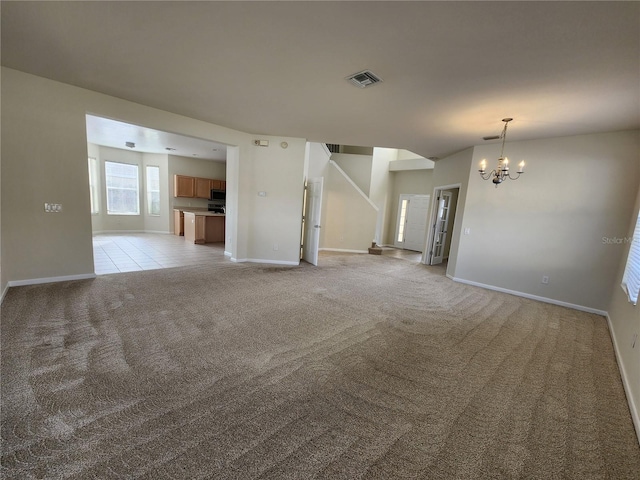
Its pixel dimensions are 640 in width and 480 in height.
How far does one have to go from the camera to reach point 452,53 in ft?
7.11

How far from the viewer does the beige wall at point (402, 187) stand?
9.18 metres

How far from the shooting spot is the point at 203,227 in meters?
7.78

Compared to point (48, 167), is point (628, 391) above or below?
below

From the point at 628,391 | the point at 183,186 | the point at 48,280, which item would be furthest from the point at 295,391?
the point at 183,186

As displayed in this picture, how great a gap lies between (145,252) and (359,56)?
20.5ft

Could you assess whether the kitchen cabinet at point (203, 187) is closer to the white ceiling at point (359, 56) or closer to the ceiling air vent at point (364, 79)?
the white ceiling at point (359, 56)

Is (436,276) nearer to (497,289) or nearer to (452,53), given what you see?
(497,289)

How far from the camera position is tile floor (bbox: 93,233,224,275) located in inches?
195

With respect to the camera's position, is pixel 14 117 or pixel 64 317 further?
pixel 14 117

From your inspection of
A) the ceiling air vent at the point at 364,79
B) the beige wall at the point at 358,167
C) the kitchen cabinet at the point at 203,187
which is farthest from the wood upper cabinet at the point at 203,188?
the ceiling air vent at the point at 364,79

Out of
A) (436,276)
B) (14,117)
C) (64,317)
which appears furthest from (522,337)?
(14,117)

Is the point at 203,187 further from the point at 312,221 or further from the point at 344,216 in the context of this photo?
the point at 312,221

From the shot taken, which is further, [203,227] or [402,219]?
[402,219]

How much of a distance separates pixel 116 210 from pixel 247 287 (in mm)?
7434
